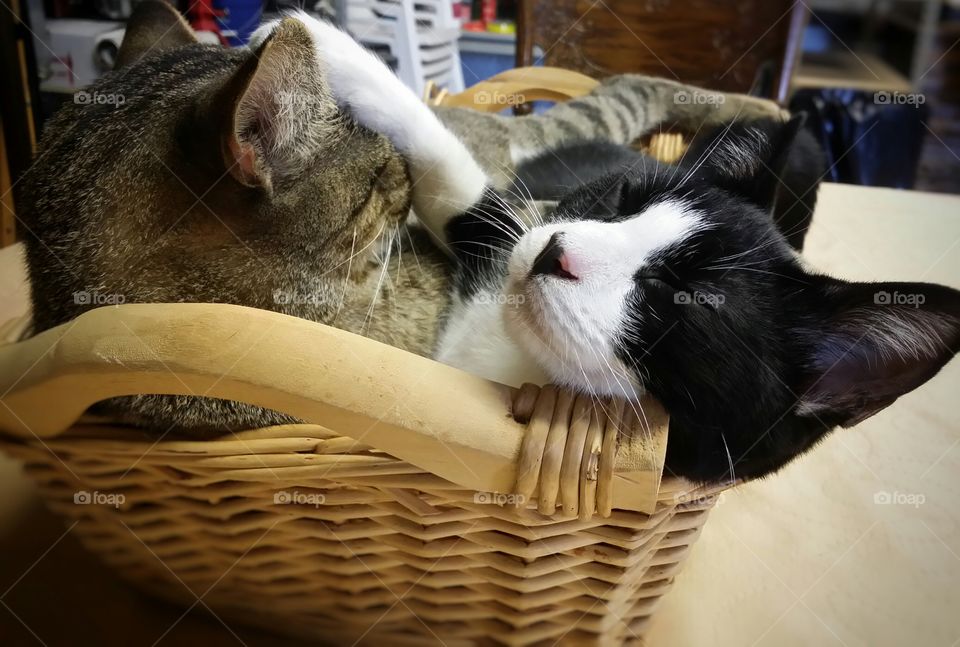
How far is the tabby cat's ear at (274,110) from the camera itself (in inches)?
24.1

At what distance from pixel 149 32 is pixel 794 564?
1145 mm

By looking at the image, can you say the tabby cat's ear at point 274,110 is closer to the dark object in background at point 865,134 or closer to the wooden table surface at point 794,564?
the wooden table surface at point 794,564

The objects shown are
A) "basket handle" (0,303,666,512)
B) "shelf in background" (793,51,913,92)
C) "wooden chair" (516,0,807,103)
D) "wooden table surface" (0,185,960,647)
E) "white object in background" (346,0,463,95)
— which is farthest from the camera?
"white object in background" (346,0,463,95)

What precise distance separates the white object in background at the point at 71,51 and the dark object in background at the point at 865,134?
71.8 inches

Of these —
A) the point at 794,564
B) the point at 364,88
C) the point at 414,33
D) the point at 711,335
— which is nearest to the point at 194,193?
the point at 364,88

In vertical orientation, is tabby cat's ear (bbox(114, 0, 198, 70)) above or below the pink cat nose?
above

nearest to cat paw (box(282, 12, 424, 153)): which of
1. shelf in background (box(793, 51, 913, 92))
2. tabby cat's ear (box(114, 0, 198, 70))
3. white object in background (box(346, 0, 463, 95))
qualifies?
tabby cat's ear (box(114, 0, 198, 70))

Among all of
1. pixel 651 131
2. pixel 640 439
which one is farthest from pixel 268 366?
pixel 651 131

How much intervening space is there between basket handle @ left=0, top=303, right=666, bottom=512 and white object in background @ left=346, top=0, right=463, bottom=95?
4.74 feet

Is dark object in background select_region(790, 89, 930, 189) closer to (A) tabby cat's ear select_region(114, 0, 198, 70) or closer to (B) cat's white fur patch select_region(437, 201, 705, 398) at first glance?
(B) cat's white fur patch select_region(437, 201, 705, 398)

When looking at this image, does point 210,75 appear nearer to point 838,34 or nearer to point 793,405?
point 793,405

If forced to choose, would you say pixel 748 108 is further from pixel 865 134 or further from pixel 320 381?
pixel 320 381

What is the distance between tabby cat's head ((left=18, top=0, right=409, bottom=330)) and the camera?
2.24 feet

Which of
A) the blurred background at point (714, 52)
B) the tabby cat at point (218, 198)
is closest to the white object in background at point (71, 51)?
the blurred background at point (714, 52)
